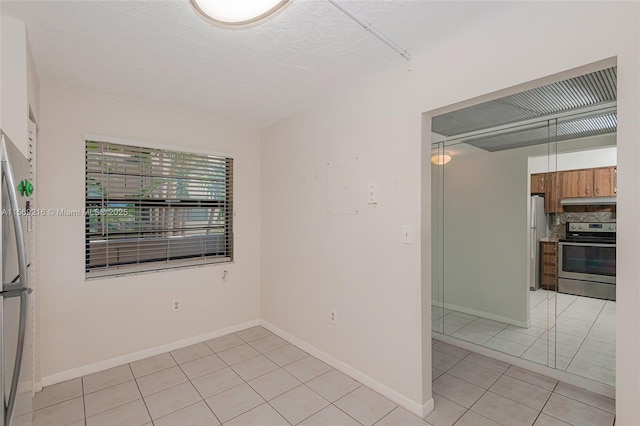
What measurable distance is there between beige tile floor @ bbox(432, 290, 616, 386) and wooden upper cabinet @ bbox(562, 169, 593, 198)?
3.01 feet

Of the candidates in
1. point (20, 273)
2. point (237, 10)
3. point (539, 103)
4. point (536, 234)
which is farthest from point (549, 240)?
point (20, 273)

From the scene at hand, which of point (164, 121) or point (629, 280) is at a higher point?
point (164, 121)

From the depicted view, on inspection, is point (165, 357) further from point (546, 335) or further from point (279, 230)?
point (546, 335)

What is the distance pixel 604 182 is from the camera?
8.31 ft

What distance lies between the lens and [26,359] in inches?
54.7

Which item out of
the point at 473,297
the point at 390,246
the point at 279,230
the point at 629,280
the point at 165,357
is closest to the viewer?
the point at 629,280

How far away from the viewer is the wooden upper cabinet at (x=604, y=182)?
8.09ft

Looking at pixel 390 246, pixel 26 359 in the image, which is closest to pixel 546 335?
pixel 390 246

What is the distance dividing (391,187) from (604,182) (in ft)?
5.96

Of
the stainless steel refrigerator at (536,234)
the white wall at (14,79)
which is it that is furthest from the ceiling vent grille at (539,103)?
the white wall at (14,79)

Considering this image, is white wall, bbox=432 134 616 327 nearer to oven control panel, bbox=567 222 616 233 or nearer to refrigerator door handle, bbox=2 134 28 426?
oven control panel, bbox=567 222 616 233

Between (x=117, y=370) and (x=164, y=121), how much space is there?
2.35m

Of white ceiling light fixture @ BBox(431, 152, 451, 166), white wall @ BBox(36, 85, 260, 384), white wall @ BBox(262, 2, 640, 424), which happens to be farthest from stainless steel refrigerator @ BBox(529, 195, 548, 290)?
white wall @ BBox(36, 85, 260, 384)

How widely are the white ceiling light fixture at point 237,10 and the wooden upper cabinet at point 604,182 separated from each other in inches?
109
